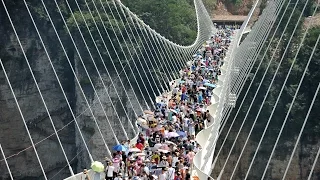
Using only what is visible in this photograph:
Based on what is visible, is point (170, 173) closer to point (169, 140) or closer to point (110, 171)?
point (110, 171)

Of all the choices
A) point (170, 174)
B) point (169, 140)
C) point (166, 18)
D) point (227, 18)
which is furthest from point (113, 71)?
point (170, 174)

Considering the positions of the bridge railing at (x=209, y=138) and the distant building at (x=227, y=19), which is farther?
the distant building at (x=227, y=19)

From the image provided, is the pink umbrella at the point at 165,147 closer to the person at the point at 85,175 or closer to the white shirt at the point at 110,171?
the white shirt at the point at 110,171

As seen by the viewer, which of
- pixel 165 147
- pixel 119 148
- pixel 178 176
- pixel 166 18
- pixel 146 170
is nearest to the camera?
pixel 178 176

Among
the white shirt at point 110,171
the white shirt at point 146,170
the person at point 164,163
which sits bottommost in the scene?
the person at point 164,163

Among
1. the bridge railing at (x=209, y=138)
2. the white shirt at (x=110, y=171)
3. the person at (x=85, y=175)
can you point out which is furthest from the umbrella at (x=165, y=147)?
the person at (x=85, y=175)

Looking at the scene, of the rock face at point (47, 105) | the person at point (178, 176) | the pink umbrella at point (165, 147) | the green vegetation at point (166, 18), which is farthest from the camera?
the green vegetation at point (166, 18)

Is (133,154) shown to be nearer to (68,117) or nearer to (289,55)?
(289,55)

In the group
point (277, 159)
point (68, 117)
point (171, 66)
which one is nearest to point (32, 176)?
point (68, 117)
